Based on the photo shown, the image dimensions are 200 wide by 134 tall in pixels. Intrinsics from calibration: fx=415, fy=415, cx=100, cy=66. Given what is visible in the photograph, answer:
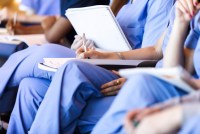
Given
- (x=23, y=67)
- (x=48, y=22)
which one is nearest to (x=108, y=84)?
(x=23, y=67)

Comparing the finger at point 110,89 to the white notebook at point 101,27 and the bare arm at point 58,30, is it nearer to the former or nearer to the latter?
the white notebook at point 101,27

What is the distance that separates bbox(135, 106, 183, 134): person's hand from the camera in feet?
2.83

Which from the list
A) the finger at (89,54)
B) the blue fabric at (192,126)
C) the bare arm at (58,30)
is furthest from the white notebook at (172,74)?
the bare arm at (58,30)

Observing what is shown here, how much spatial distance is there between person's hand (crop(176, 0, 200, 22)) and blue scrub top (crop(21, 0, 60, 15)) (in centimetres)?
178

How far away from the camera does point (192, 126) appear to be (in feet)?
2.84

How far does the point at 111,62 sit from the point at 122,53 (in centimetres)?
19

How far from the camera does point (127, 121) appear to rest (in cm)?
91

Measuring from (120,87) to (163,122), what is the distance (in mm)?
571

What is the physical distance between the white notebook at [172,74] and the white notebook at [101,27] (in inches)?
28.9

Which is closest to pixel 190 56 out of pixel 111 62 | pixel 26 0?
pixel 111 62

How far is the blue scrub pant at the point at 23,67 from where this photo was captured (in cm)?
174

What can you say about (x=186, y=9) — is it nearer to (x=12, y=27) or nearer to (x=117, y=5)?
(x=117, y=5)

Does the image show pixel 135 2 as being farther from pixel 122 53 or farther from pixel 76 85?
pixel 76 85

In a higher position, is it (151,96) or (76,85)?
(151,96)
